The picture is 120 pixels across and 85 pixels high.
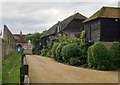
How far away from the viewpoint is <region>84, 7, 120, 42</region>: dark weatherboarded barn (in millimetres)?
34875

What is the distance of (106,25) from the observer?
115 ft

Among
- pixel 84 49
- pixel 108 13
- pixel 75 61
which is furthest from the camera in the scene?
pixel 108 13

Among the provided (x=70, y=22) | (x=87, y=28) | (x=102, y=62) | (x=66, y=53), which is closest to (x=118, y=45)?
(x=102, y=62)

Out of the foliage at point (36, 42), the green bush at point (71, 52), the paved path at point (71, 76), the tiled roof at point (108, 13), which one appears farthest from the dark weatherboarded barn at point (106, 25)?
the foliage at point (36, 42)

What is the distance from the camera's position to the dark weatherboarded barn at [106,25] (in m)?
34.9

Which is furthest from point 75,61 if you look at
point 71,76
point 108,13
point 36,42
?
point 36,42

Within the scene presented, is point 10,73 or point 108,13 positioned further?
point 108,13

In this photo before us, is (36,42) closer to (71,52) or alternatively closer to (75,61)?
(71,52)

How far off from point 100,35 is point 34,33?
4455 cm

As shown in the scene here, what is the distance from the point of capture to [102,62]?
24.0 m

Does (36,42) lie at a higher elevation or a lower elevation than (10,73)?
higher

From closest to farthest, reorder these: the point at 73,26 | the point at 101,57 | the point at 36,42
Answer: the point at 101,57 < the point at 73,26 < the point at 36,42

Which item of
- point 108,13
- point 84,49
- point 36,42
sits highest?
point 108,13

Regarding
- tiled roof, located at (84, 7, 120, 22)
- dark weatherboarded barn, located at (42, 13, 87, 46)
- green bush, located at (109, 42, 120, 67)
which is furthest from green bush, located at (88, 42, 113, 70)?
dark weatherboarded barn, located at (42, 13, 87, 46)
